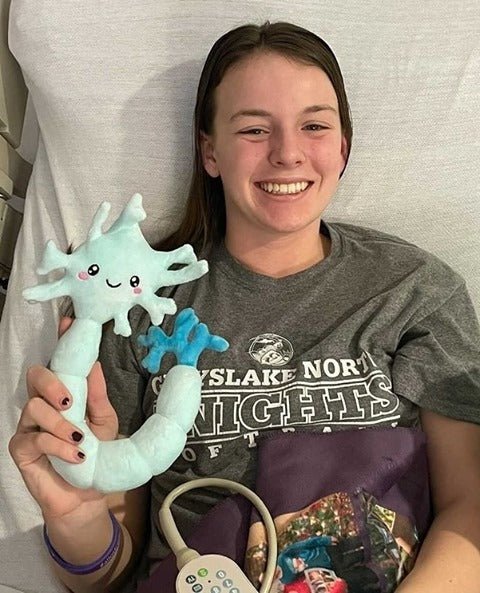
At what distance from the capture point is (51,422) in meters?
0.89

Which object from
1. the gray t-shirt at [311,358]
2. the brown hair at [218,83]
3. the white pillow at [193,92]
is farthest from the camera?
the white pillow at [193,92]

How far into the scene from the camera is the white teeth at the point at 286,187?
123 cm

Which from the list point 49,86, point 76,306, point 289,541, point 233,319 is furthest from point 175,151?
point 289,541

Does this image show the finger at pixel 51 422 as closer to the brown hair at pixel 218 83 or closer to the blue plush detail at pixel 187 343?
the blue plush detail at pixel 187 343

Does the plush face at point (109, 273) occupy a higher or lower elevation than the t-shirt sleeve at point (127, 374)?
higher

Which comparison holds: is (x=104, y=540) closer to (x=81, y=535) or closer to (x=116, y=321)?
(x=81, y=535)

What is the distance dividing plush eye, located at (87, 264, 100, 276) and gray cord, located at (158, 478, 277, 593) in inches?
12.1

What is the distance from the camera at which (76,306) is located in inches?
34.8

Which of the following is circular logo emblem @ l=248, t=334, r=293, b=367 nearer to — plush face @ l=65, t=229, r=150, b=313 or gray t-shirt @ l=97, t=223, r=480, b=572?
gray t-shirt @ l=97, t=223, r=480, b=572

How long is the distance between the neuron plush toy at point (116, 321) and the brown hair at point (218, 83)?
0.48 m

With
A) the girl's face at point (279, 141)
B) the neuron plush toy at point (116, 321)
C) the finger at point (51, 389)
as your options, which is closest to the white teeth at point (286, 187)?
the girl's face at point (279, 141)

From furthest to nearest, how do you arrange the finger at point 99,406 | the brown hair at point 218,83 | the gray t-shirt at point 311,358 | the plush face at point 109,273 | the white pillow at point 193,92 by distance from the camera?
the white pillow at point 193,92 < the brown hair at point 218,83 < the gray t-shirt at point 311,358 < the finger at point 99,406 < the plush face at point 109,273

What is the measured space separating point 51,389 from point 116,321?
0.33ft

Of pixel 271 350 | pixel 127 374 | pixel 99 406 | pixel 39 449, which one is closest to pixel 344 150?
pixel 271 350
